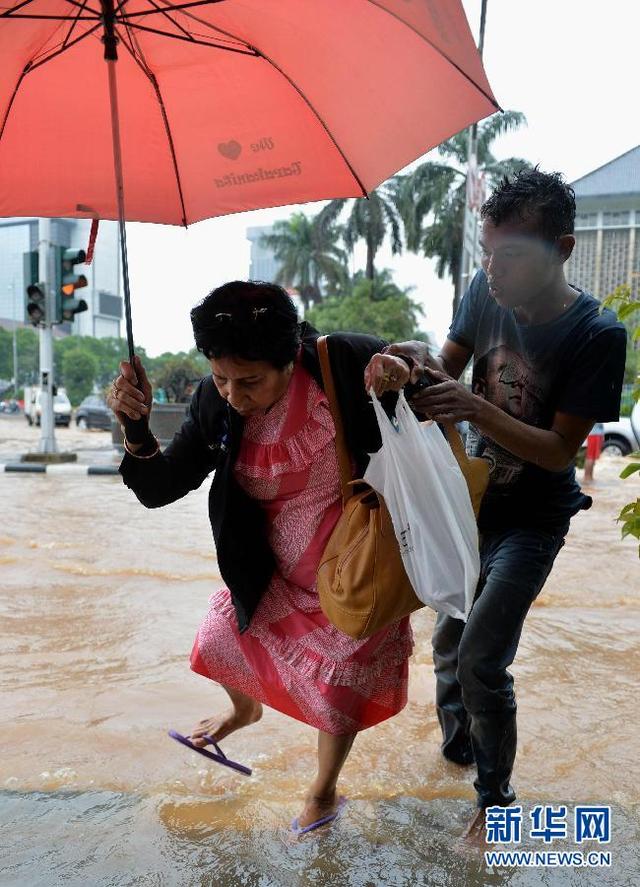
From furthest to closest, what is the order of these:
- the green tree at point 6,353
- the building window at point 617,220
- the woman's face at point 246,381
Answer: the green tree at point 6,353, the building window at point 617,220, the woman's face at point 246,381

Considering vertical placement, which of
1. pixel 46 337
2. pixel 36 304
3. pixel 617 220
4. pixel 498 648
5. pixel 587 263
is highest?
pixel 617 220

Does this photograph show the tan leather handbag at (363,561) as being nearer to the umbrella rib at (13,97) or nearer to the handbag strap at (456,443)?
the handbag strap at (456,443)

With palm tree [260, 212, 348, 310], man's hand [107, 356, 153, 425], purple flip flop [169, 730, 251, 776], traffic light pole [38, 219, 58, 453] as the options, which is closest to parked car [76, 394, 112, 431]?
traffic light pole [38, 219, 58, 453]

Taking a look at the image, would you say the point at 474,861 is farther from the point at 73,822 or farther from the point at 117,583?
the point at 117,583

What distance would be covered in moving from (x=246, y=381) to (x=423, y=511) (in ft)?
1.89

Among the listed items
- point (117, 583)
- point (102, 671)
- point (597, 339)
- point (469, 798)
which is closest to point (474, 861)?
point (469, 798)

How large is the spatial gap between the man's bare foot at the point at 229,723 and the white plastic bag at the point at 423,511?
94 centimetres

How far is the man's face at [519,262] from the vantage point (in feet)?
7.34

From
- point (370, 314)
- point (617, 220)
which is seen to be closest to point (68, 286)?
point (370, 314)

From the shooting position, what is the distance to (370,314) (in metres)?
34.2

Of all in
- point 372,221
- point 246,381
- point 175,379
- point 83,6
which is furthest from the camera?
point 372,221

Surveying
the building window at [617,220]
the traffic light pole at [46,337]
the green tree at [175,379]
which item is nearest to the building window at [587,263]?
the building window at [617,220]

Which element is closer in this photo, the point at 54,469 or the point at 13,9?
the point at 13,9

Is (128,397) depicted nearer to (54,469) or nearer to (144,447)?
(144,447)
